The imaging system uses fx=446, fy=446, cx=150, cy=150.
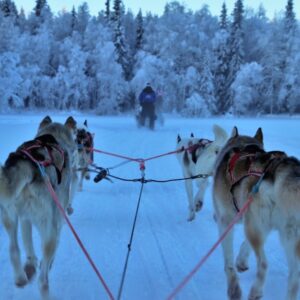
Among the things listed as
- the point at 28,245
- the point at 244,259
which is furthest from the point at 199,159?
the point at 28,245

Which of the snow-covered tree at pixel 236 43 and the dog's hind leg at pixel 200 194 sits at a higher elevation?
the snow-covered tree at pixel 236 43

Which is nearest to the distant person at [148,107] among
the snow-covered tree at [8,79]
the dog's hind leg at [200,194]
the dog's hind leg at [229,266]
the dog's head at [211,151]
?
the dog's hind leg at [200,194]

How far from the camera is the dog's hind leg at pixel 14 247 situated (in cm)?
298

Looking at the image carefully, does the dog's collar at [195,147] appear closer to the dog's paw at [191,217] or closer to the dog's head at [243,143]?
the dog's paw at [191,217]

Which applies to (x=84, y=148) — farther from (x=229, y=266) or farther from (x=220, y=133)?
(x=229, y=266)

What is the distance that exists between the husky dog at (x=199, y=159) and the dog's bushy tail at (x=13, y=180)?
240 cm

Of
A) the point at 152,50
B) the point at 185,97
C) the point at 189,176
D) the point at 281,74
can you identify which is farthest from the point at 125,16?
the point at 189,176

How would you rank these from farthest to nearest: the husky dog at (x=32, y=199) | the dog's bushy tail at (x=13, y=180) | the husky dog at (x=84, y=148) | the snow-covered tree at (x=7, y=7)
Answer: the snow-covered tree at (x=7, y=7)
the husky dog at (x=84, y=148)
the husky dog at (x=32, y=199)
the dog's bushy tail at (x=13, y=180)

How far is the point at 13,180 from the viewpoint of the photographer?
2531 mm

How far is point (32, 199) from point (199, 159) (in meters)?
2.63

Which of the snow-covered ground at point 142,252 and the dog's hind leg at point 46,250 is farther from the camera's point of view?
the snow-covered ground at point 142,252

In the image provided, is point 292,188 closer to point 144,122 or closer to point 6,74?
point 144,122

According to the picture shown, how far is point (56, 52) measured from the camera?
4631 centimetres

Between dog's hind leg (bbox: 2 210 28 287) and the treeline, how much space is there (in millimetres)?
35984
